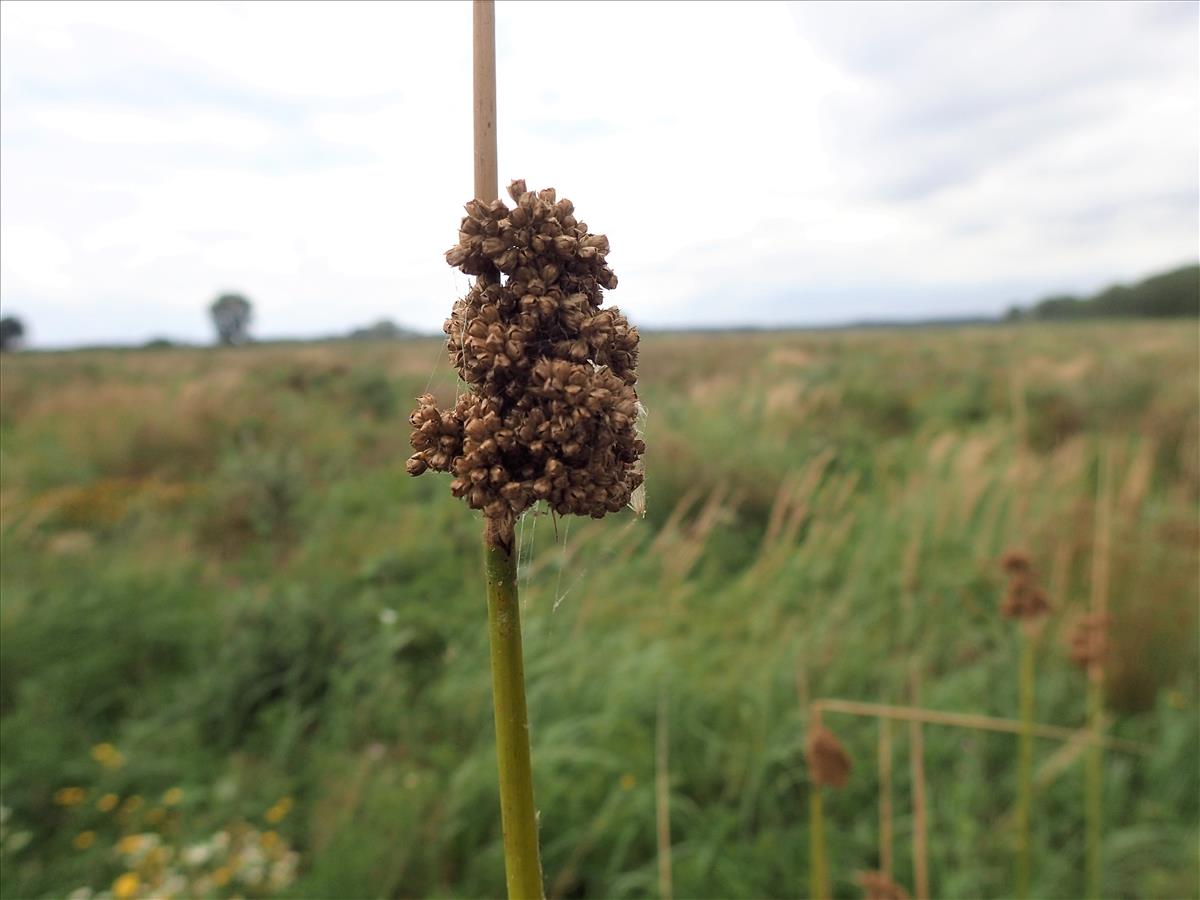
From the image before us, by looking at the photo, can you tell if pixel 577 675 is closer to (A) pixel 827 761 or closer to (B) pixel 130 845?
(B) pixel 130 845

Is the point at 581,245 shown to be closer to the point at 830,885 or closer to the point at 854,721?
the point at 830,885

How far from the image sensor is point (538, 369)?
0.56 m

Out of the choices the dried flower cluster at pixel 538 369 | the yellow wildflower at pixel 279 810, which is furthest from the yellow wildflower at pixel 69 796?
the dried flower cluster at pixel 538 369

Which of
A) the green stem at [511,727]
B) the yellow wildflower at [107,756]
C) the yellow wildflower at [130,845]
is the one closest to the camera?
the green stem at [511,727]

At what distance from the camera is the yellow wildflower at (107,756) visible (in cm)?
348

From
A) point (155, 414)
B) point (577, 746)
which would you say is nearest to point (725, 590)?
point (577, 746)

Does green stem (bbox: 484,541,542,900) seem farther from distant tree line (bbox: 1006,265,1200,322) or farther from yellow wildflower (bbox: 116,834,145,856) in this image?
distant tree line (bbox: 1006,265,1200,322)

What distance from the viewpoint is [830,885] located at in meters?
3.15

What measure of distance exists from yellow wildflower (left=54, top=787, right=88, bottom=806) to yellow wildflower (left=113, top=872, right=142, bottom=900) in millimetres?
651

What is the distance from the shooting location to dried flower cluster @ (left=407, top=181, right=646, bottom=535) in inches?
21.7

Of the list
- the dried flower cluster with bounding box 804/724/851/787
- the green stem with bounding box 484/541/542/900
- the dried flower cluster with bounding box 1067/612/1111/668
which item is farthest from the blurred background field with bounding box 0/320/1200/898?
the green stem with bounding box 484/541/542/900

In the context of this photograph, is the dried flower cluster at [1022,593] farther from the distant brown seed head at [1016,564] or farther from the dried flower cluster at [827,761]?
the dried flower cluster at [827,761]

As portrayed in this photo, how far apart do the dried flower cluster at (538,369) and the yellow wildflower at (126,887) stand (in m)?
3.06

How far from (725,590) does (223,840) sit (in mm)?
3515
